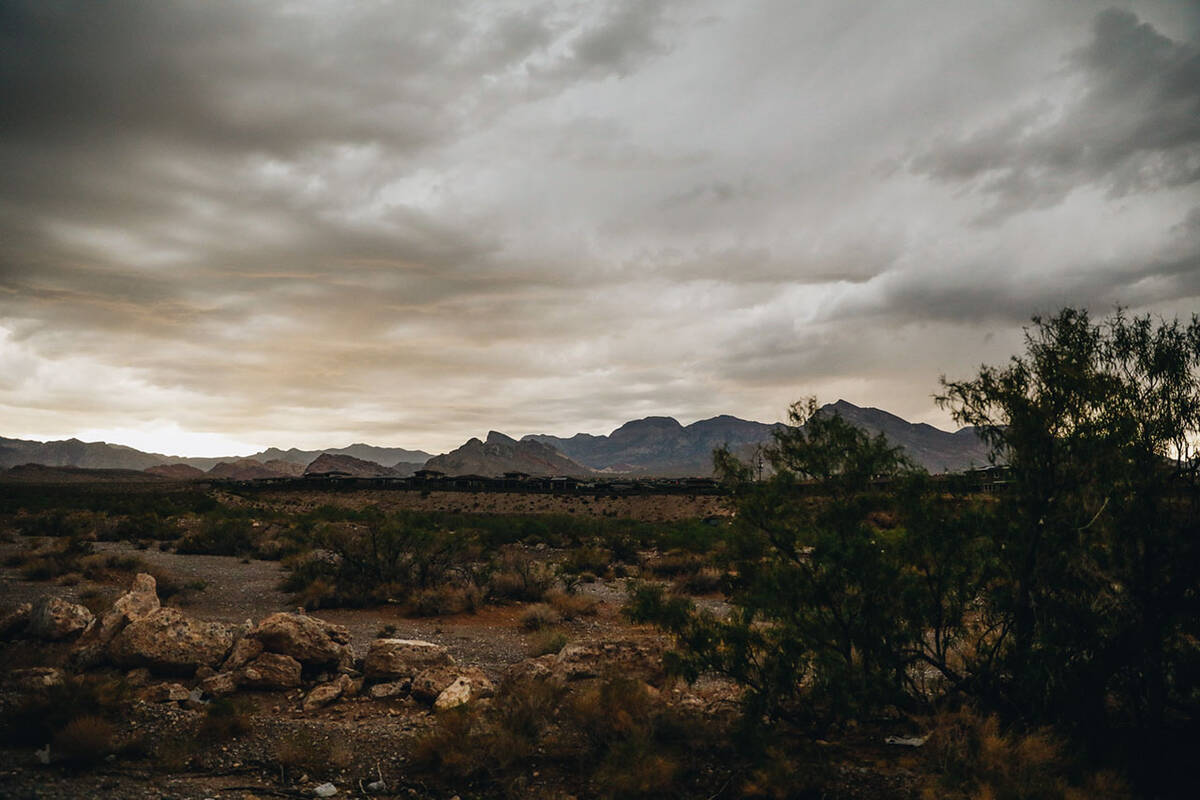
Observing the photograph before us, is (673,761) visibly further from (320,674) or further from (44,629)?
(44,629)

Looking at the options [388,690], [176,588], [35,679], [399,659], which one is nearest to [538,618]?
[399,659]

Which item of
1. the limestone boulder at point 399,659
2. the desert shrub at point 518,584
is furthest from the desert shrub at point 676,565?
the limestone boulder at point 399,659

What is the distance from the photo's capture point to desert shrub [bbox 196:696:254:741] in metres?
8.93

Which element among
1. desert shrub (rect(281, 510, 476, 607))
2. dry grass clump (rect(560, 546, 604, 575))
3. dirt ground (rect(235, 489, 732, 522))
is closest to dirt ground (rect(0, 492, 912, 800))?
desert shrub (rect(281, 510, 476, 607))

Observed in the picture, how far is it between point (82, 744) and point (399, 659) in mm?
4453

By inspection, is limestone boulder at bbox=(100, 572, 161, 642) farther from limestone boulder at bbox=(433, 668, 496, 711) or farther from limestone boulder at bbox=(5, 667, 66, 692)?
limestone boulder at bbox=(433, 668, 496, 711)

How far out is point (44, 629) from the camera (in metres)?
12.0

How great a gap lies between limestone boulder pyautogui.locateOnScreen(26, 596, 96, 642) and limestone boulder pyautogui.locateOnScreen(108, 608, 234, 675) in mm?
1783

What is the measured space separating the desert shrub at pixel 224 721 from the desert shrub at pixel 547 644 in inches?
238

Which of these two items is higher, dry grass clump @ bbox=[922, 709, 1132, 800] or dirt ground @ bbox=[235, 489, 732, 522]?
dry grass clump @ bbox=[922, 709, 1132, 800]

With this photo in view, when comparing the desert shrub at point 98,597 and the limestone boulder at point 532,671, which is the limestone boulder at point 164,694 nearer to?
the limestone boulder at point 532,671

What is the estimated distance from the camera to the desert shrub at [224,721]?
29.3ft

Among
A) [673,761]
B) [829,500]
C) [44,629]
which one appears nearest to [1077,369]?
[829,500]

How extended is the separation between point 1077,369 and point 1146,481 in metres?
1.67
